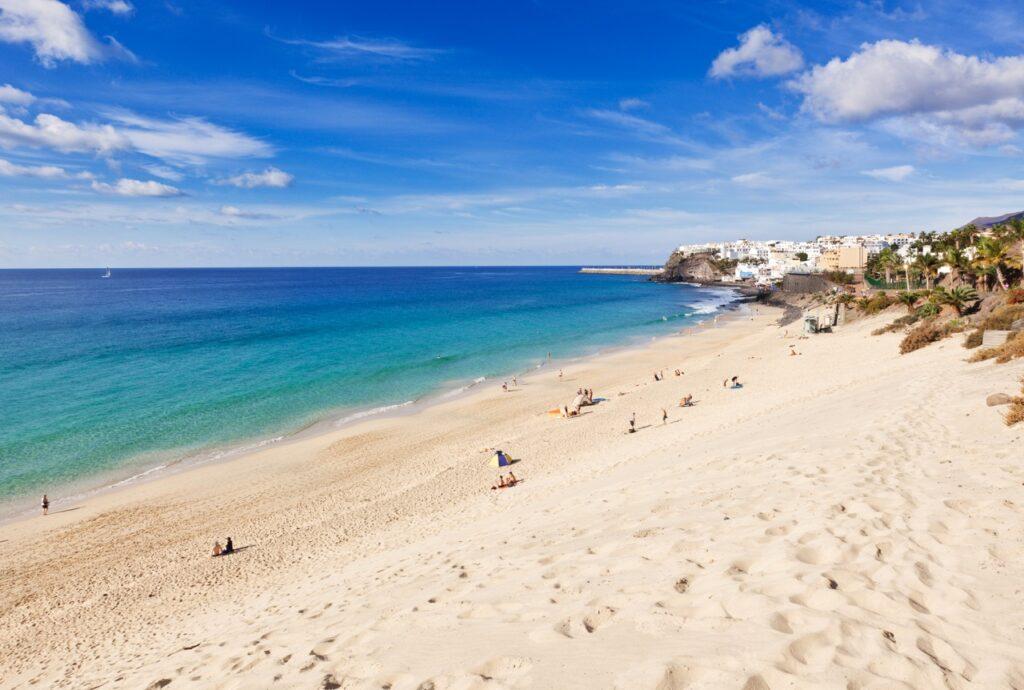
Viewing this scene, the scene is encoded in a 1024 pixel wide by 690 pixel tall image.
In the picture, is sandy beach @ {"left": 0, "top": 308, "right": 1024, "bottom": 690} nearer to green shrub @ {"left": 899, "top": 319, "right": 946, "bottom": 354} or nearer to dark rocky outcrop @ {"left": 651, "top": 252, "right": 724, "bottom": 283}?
green shrub @ {"left": 899, "top": 319, "right": 946, "bottom": 354}

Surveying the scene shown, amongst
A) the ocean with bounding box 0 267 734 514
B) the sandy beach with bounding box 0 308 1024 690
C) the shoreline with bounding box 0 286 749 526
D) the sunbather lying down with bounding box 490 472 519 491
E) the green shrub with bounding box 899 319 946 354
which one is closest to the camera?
the sandy beach with bounding box 0 308 1024 690

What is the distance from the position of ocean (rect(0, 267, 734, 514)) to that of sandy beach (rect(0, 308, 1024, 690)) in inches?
224

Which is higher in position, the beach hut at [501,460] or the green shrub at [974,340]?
the green shrub at [974,340]

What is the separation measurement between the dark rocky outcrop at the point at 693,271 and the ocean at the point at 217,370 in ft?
277

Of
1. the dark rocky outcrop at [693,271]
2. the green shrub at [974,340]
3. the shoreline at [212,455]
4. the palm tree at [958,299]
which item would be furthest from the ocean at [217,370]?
the dark rocky outcrop at [693,271]

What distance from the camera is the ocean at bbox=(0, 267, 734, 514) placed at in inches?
968

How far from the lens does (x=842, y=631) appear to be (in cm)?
428

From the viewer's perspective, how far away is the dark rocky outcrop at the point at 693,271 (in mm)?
163125

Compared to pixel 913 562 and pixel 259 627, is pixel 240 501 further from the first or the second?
pixel 913 562

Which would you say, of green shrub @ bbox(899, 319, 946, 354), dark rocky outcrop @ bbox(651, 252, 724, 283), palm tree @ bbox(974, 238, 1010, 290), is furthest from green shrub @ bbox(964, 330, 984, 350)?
dark rocky outcrop @ bbox(651, 252, 724, 283)

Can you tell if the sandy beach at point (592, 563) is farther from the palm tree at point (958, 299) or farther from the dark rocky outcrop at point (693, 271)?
the dark rocky outcrop at point (693, 271)

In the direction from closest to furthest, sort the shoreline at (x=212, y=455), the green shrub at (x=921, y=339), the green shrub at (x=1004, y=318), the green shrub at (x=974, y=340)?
1. the shoreline at (x=212, y=455)
2. the green shrub at (x=974, y=340)
3. the green shrub at (x=1004, y=318)
4. the green shrub at (x=921, y=339)

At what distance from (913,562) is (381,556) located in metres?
9.29

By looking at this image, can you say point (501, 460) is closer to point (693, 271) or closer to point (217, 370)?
point (217, 370)
